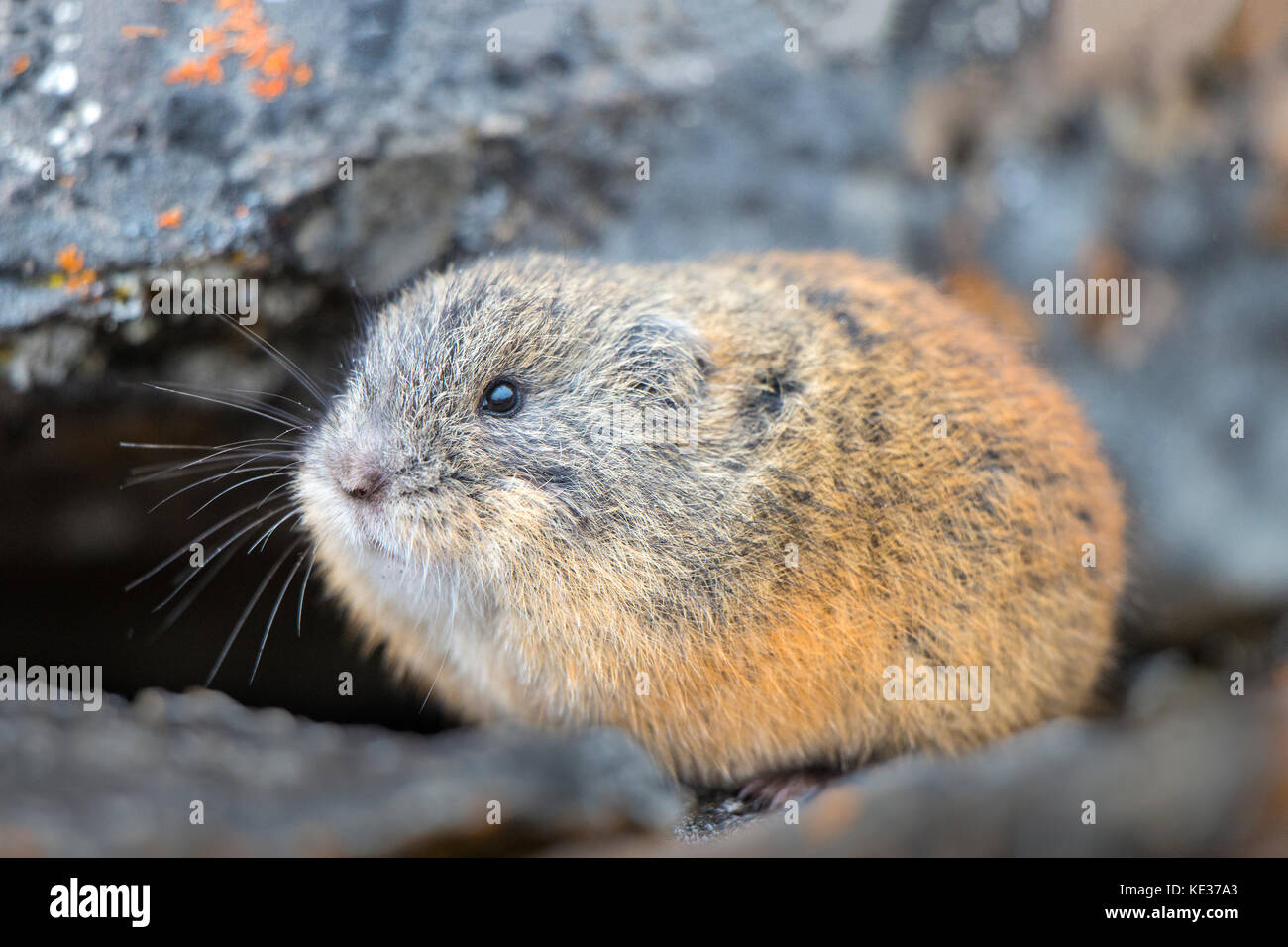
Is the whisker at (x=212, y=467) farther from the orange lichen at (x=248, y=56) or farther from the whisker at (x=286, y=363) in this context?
the orange lichen at (x=248, y=56)

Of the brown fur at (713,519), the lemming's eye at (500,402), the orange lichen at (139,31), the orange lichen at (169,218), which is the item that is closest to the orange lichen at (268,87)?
the orange lichen at (139,31)

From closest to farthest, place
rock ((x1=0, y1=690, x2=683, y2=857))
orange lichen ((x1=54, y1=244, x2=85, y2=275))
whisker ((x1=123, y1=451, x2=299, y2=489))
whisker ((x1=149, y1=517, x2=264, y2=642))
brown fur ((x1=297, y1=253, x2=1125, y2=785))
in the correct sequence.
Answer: rock ((x1=0, y1=690, x2=683, y2=857)) < brown fur ((x1=297, y1=253, x2=1125, y2=785)) < whisker ((x1=123, y1=451, x2=299, y2=489)) < orange lichen ((x1=54, y1=244, x2=85, y2=275)) < whisker ((x1=149, y1=517, x2=264, y2=642))

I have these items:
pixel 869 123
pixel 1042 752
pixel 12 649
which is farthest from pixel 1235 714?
pixel 12 649

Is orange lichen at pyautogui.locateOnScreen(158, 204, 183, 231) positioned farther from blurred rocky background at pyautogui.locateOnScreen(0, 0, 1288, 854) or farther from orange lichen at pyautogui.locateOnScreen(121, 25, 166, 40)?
orange lichen at pyautogui.locateOnScreen(121, 25, 166, 40)

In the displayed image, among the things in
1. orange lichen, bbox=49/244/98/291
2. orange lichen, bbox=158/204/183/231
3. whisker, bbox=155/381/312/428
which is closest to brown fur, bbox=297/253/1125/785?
whisker, bbox=155/381/312/428

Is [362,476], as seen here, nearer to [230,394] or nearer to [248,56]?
[230,394]

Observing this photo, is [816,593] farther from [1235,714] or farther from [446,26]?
[446,26]
